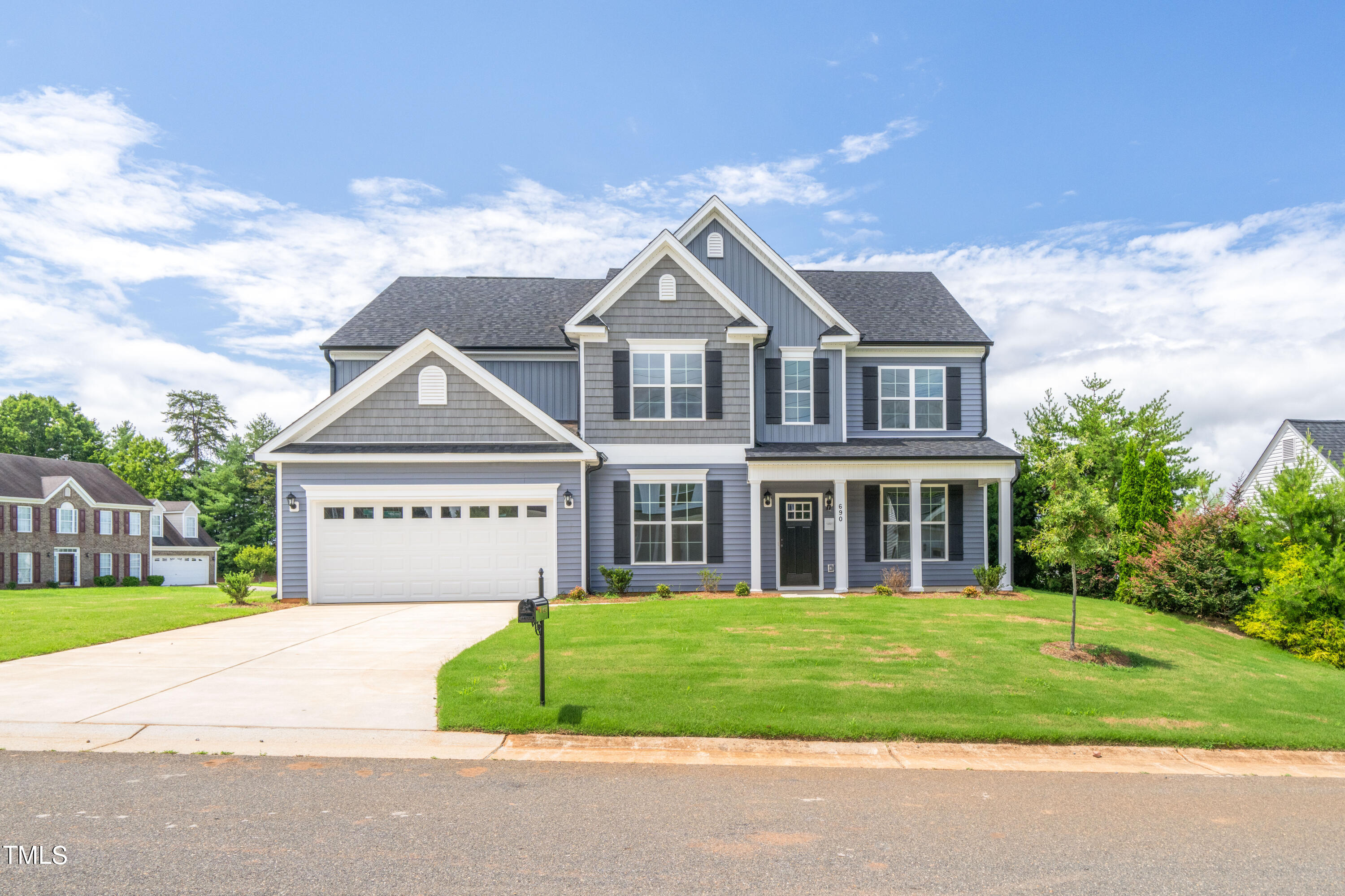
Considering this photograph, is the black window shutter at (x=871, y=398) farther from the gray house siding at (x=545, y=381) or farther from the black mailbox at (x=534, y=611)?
the black mailbox at (x=534, y=611)

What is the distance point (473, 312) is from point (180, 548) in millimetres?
36318

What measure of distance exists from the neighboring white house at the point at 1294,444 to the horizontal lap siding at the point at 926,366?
438 inches

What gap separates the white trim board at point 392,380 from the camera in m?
17.5

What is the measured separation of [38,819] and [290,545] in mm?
12673

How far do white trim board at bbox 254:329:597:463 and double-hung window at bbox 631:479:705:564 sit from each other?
6.19 feet

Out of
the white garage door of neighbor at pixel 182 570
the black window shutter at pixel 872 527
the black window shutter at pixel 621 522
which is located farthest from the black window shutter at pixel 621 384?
the white garage door of neighbor at pixel 182 570

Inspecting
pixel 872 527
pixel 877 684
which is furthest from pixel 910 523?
pixel 877 684

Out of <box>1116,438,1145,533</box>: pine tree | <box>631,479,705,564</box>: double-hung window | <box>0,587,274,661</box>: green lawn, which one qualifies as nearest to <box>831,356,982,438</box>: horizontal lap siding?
<box>1116,438,1145,533</box>: pine tree

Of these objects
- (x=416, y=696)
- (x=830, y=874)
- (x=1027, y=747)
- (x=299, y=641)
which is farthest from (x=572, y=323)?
(x=830, y=874)

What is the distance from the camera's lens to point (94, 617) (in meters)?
14.9

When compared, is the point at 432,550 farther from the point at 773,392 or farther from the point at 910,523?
the point at 910,523

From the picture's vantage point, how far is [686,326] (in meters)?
19.0

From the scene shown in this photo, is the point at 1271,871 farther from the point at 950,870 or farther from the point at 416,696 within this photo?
the point at 416,696

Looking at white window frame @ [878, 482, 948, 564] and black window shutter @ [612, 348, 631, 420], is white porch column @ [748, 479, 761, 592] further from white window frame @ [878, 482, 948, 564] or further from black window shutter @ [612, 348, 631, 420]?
white window frame @ [878, 482, 948, 564]
